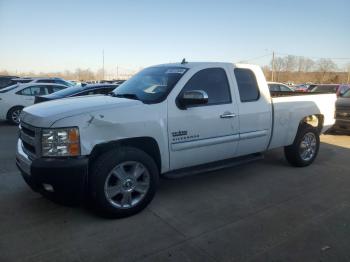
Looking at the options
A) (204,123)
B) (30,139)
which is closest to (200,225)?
(204,123)

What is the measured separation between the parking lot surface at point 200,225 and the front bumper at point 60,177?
0.40m

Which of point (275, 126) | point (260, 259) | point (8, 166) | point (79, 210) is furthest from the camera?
point (8, 166)

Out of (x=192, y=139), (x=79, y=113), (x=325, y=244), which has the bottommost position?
(x=325, y=244)

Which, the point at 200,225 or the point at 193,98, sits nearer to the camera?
the point at 200,225

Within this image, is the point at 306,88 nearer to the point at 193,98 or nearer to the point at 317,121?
the point at 317,121

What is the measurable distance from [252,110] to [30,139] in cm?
313

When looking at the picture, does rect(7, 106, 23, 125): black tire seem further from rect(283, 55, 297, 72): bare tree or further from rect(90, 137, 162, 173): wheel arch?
rect(283, 55, 297, 72): bare tree

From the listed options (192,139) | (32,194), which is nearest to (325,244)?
(192,139)

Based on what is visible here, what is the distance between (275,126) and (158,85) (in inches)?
84.3

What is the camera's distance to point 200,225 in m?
3.70

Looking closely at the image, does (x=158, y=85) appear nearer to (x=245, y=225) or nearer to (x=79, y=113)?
(x=79, y=113)

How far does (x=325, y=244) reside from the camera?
332cm

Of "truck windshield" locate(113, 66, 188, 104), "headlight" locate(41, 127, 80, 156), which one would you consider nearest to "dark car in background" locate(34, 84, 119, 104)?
"truck windshield" locate(113, 66, 188, 104)

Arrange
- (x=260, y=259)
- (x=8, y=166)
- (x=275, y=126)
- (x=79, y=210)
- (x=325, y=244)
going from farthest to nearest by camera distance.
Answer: (x=8, y=166) → (x=275, y=126) → (x=79, y=210) → (x=325, y=244) → (x=260, y=259)
